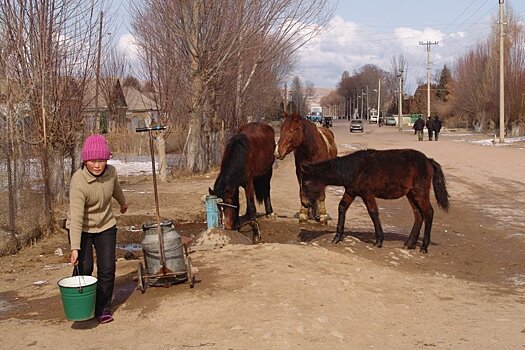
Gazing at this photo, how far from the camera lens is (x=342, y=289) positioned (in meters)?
6.62

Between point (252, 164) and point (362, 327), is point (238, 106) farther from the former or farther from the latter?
point (362, 327)

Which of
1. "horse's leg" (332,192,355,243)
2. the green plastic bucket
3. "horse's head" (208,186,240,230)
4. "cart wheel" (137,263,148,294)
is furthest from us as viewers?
"horse's head" (208,186,240,230)

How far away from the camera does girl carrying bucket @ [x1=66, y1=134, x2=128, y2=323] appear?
220 inches

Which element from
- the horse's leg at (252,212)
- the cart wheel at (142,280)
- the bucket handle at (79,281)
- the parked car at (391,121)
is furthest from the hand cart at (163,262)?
the parked car at (391,121)

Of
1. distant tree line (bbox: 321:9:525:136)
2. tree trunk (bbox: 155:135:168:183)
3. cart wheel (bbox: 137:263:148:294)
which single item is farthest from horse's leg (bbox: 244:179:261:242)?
distant tree line (bbox: 321:9:525:136)

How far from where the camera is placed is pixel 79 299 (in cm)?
544

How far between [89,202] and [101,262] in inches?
22.8

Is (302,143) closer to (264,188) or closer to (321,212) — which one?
(321,212)

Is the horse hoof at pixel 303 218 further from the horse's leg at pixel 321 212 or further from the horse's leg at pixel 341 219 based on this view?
the horse's leg at pixel 341 219

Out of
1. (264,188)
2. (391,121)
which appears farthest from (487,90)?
(264,188)

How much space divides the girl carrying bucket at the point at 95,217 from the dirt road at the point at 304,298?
0.36m

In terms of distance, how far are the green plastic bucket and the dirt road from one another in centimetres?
16

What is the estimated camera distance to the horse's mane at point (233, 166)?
32.2 ft

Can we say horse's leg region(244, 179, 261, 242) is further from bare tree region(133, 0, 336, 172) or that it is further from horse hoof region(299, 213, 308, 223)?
bare tree region(133, 0, 336, 172)
